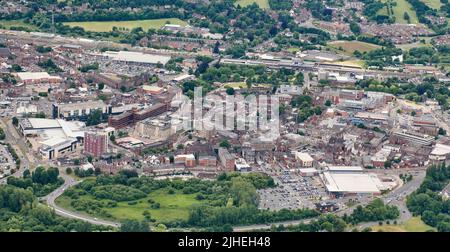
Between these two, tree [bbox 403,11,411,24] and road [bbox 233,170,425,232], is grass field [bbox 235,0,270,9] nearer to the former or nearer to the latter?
tree [bbox 403,11,411,24]

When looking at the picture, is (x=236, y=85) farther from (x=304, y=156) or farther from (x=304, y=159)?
(x=304, y=159)

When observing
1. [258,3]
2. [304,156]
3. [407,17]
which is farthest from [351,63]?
[304,156]

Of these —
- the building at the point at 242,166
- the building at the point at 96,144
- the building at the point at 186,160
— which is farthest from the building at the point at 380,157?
the building at the point at 96,144

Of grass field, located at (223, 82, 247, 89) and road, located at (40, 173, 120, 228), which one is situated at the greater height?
road, located at (40, 173, 120, 228)

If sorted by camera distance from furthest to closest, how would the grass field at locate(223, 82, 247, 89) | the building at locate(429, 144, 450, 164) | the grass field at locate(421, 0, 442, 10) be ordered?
the grass field at locate(421, 0, 442, 10), the grass field at locate(223, 82, 247, 89), the building at locate(429, 144, 450, 164)

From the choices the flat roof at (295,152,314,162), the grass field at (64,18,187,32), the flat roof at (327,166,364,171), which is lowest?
the flat roof at (327,166,364,171)

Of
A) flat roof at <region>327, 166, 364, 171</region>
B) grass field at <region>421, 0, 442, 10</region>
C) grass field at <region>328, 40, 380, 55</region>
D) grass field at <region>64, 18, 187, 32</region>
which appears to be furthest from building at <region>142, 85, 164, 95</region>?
grass field at <region>421, 0, 442, 10</region>

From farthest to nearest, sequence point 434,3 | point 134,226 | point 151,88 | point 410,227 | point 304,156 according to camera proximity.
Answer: point 434,3, point 151,88, point 304,156, point 410,227, point 134,226
